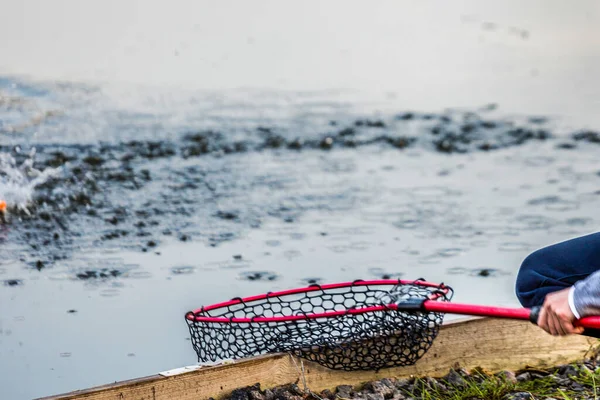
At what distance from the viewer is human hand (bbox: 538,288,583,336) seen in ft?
4.03

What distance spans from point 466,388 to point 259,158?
177cm

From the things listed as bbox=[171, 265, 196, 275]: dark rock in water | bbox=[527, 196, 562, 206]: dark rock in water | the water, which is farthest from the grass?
bbox=[527, 196, 562, 206]: dark rock in water

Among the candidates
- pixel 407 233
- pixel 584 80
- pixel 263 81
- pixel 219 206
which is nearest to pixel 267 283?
pixel 219 206

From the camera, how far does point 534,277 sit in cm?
151

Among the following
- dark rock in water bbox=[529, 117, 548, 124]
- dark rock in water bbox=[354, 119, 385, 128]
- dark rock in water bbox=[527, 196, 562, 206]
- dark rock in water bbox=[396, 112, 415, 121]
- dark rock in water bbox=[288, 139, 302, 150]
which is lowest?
dark rock in water bbox=[527, 196, 562, 206]

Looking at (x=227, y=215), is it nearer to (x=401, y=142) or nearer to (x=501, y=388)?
(x=401, y=142)

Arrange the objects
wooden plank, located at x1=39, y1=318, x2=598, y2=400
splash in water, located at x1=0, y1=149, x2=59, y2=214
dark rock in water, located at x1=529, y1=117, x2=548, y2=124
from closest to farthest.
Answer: wooden plank, located at x1=39, y1=318, x2=598, y2=400 < splash in water, located at x1=0, y1=149, x2=59, y2=214 < dark rock in water, located at x1=529, y1=117, x2=548, y2=124

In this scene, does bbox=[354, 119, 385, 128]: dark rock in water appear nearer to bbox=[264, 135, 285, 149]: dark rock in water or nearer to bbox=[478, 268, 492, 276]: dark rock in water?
bbox=[264, 135, 285, 149]: dark rock in water

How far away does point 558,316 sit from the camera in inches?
48.7

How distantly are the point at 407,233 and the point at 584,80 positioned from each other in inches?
51.4

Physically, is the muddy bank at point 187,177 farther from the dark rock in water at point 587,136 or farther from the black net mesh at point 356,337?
the black net mesh at point 356,337

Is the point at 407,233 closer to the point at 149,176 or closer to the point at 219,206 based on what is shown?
the point at 219,206

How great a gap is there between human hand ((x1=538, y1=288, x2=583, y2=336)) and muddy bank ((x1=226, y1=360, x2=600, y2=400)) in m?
0.65

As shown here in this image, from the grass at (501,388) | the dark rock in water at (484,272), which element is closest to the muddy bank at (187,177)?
the dark rock in water at (484,272)
